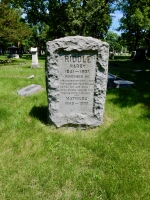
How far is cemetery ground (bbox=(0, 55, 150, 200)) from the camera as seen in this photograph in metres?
2.86

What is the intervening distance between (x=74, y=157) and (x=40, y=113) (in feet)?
7.24

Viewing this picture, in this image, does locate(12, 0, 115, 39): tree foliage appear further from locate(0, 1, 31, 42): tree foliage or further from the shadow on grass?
Answer: the shadow on grass

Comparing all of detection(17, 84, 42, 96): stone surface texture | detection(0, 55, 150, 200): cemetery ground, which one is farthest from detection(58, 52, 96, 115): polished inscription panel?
detection(17, 84, 42, 96): stone surface texture

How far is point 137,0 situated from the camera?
2342 centimetres

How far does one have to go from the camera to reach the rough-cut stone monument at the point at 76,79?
13.7ft

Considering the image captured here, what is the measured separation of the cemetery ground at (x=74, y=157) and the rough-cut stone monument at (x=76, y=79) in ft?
1.18

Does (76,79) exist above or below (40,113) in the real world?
above

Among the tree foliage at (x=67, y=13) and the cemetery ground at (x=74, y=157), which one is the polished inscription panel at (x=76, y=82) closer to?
the cemetery ground at (x=74, y=157)

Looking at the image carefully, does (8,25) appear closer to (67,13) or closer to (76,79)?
(67,13)

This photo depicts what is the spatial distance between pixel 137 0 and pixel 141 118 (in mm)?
22828

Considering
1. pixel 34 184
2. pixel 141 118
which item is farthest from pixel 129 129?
pixel 34 184

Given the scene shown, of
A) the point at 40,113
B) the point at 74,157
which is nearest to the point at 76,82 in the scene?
the point at 40,113

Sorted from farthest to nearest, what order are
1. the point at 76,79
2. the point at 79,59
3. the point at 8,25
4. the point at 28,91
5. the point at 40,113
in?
the point at 8,25, the point at 28,91, the point at 40,113, the point at 76,79, the point at 79,59

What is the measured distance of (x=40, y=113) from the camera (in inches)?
215
